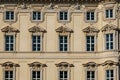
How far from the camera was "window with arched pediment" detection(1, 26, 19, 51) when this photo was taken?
71.8 metres

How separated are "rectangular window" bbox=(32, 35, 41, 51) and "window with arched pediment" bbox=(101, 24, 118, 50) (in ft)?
28.4

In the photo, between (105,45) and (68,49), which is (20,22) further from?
(105,45)

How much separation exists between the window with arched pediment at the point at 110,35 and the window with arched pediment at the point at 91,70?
2.79 meters

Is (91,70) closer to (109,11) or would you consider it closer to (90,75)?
(90,75)

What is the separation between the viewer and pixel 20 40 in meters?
72.1

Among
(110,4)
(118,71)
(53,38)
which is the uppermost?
(110,4)

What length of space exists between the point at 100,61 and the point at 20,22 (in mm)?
12016

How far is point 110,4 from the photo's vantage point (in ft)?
234

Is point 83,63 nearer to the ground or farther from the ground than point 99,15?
nearer to the ground

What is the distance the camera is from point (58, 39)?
2830 inches

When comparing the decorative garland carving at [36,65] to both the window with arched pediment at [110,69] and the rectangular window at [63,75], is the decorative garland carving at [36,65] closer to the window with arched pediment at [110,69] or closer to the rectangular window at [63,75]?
the rectangular window at [63,75]

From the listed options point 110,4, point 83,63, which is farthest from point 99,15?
point 83,63

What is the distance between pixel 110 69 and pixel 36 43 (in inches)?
415

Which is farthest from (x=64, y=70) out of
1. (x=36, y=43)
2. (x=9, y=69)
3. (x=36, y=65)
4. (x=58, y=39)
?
(x=9, y=69)
